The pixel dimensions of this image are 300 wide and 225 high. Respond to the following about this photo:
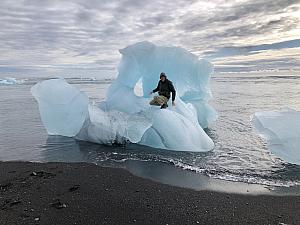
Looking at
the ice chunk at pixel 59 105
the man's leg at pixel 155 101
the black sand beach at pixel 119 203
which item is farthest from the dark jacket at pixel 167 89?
the black sand beach at pixel 119 203

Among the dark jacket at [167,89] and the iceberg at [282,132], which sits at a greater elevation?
the dark jacket at [167,89]

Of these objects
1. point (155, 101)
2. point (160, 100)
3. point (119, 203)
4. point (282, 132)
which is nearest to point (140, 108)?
point (155, 101)

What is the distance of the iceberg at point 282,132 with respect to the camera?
681cm

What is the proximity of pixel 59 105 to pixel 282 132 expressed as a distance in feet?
19.0

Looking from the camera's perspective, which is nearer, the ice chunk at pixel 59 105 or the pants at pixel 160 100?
the pants at pixel 160 100

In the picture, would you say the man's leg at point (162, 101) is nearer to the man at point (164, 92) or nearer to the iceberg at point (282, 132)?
the man at point (164, 92)

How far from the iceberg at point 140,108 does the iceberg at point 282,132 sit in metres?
1.31

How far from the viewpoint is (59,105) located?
30.6 feet

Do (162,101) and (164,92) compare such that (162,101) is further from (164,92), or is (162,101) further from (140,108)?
(140,108)

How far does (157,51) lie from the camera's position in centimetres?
1048

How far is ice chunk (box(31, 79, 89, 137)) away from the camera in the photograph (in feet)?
29.6

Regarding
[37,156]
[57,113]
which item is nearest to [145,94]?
[57,113]

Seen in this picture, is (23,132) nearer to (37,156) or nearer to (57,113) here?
(57,113)

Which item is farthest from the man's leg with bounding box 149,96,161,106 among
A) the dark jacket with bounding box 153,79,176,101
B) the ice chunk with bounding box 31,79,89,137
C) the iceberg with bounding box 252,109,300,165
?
the iceberg with bounding box 252,109,300,165
